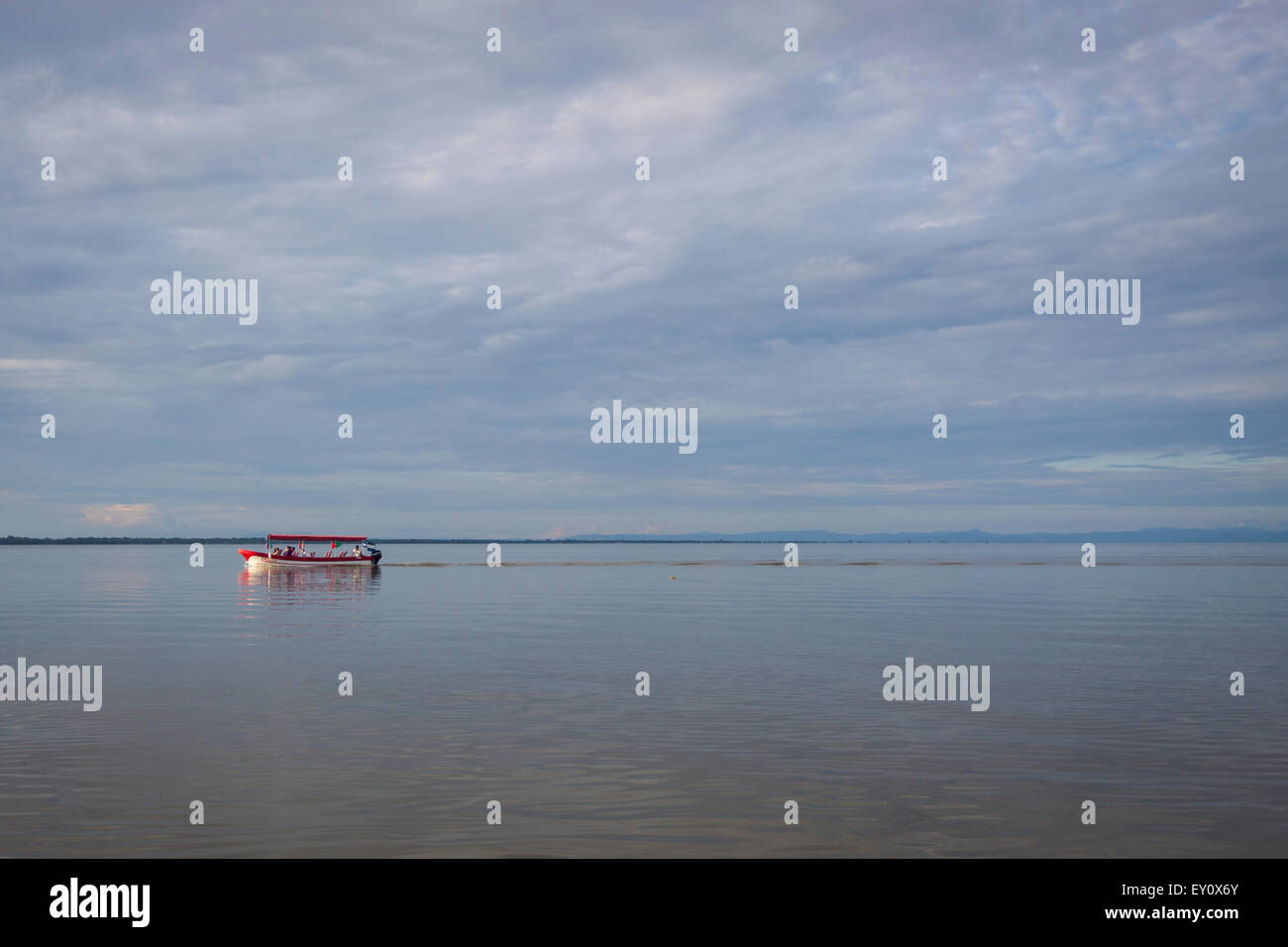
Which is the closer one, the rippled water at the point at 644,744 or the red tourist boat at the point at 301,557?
the rippled water at the point at 644,744

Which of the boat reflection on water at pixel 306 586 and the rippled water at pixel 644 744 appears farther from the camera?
the boat reflection on water at pixel 306 586

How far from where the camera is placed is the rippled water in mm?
16859

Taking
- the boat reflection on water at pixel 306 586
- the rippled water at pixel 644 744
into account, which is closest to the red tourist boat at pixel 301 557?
the boat reflection on water at pixel 306 586

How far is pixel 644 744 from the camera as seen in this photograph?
24.0 metres

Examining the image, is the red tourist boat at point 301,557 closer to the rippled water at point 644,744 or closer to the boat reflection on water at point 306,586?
the boat reflection on water at point 306,586

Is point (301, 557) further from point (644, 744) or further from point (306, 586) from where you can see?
point (644, 744)

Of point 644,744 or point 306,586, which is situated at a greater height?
point 306,586

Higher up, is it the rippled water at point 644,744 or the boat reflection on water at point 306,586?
the boat reflection on water at point 306,586

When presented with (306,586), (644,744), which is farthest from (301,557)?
(644,744)

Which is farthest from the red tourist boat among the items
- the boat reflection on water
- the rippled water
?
the rippled water

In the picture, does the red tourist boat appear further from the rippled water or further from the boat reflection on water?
the rippled water

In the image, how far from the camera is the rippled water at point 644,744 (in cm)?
1686

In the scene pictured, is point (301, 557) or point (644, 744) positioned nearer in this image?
point (644, 744)
